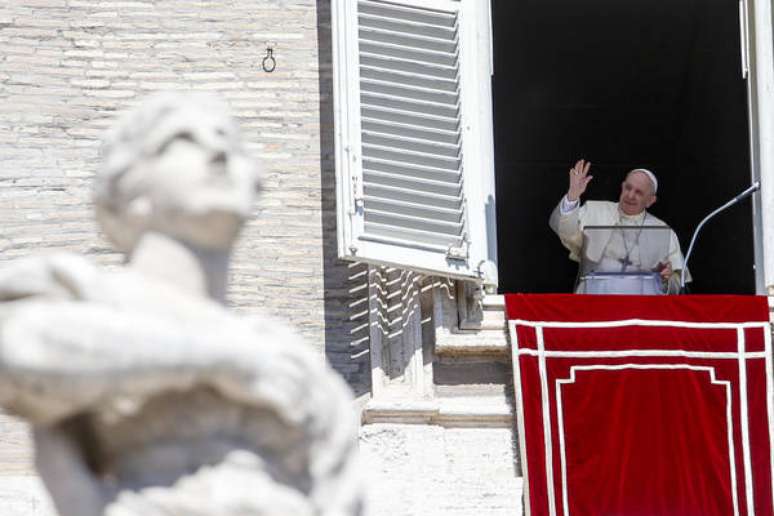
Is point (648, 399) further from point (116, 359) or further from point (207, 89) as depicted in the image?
A: point (116, 359)

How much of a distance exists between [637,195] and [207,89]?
241cm

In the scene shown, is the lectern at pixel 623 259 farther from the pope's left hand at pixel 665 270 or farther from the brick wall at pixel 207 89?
the brick wall at pixel 207 89

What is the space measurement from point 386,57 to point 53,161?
1.23m

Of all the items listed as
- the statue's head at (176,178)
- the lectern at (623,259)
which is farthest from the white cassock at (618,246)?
the statue's head at (176,178)

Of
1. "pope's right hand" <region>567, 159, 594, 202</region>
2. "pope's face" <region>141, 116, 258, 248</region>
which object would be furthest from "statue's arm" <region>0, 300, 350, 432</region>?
"pope's right hand" <region>567, 159, 594, 202</region>

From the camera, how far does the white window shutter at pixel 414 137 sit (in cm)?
1110

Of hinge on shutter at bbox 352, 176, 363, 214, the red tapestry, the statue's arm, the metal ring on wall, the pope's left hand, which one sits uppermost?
the metal ring on wall

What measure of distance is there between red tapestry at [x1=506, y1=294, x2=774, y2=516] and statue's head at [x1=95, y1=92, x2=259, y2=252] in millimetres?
6171

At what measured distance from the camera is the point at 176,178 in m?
5.17

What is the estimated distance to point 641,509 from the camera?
445 inches

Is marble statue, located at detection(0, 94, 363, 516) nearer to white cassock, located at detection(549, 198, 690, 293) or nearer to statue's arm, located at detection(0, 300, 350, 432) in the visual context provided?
statue's arm, located at detection(0, 300, 350, 432)

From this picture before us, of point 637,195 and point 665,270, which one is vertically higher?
point 637,195

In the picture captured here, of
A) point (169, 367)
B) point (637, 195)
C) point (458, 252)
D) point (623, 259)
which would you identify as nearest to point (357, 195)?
point (458, 252)

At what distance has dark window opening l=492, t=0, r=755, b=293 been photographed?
51.2 feet
